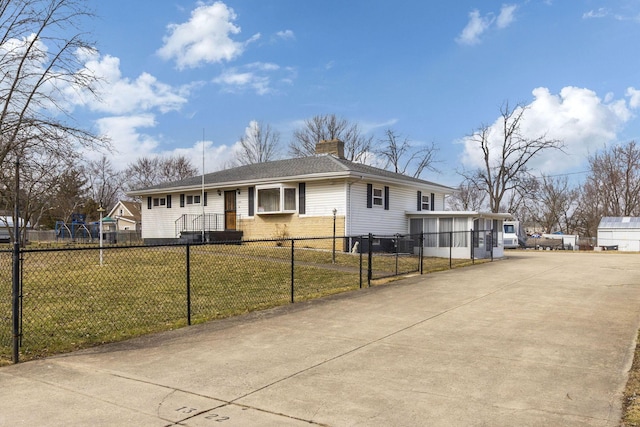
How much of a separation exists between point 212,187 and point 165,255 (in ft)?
26.6

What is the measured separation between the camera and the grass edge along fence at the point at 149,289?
21.7ft

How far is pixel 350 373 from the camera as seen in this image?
4781 millimetres

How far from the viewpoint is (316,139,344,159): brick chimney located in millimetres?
27797

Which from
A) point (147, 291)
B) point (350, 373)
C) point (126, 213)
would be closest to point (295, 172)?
point (147, 291)

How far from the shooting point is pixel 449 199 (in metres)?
65.9

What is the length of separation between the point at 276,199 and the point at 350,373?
62.0 ft

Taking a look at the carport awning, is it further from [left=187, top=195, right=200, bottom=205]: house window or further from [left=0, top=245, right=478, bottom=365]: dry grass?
[left=187, top=195, right=200, bottom=205]: house window

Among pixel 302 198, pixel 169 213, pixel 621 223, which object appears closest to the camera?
pixel 302 198

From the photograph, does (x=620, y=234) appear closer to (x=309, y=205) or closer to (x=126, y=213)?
(x=309, y=205)

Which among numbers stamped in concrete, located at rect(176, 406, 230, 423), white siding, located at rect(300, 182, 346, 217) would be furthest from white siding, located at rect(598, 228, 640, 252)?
numbers stamped in concrete, located at rect(176, 406, 230, 423)

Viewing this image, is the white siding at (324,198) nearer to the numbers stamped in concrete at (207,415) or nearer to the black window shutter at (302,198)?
Result: the black window shutter at (302,198)

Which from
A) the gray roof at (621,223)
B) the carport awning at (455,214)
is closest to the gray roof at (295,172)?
the carport awning at (455,214)

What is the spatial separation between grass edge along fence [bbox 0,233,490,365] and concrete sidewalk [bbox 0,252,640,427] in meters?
0.87

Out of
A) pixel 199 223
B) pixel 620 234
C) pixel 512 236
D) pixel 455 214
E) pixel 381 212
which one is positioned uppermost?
pixel 381 212
